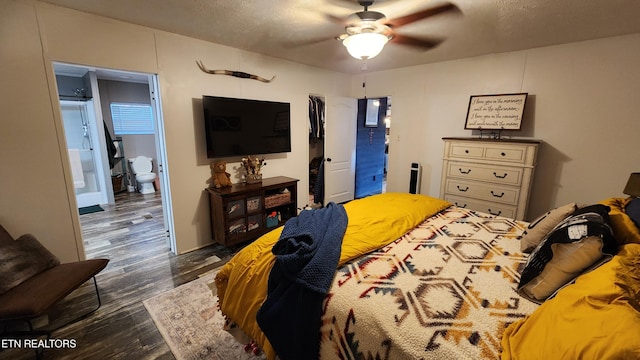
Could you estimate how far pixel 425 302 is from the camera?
1.19 metres

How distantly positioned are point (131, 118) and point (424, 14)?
6.03 meters

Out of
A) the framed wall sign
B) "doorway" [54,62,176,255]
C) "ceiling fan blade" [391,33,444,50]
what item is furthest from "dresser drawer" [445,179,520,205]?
"doorway" [54,62,176,255]

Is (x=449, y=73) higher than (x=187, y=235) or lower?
higher

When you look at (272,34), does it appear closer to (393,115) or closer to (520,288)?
(393,115)

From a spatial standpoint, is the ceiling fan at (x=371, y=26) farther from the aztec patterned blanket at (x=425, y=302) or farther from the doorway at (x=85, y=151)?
the doorway at (x=85, y=151)

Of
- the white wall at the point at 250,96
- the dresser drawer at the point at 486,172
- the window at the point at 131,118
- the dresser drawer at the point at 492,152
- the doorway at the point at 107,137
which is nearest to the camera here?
the white wall at the point at 250,96

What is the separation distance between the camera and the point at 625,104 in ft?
8.63

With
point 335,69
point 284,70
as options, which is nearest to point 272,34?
point 284,70

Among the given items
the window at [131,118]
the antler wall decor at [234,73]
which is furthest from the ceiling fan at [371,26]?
the window at [131,118]

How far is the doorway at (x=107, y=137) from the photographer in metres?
4.41

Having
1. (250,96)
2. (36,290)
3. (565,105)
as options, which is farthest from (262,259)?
(565,105)

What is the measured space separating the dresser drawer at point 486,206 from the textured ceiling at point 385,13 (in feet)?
5.86

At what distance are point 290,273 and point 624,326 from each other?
1.17 meters

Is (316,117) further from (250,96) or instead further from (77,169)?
(77,169)
